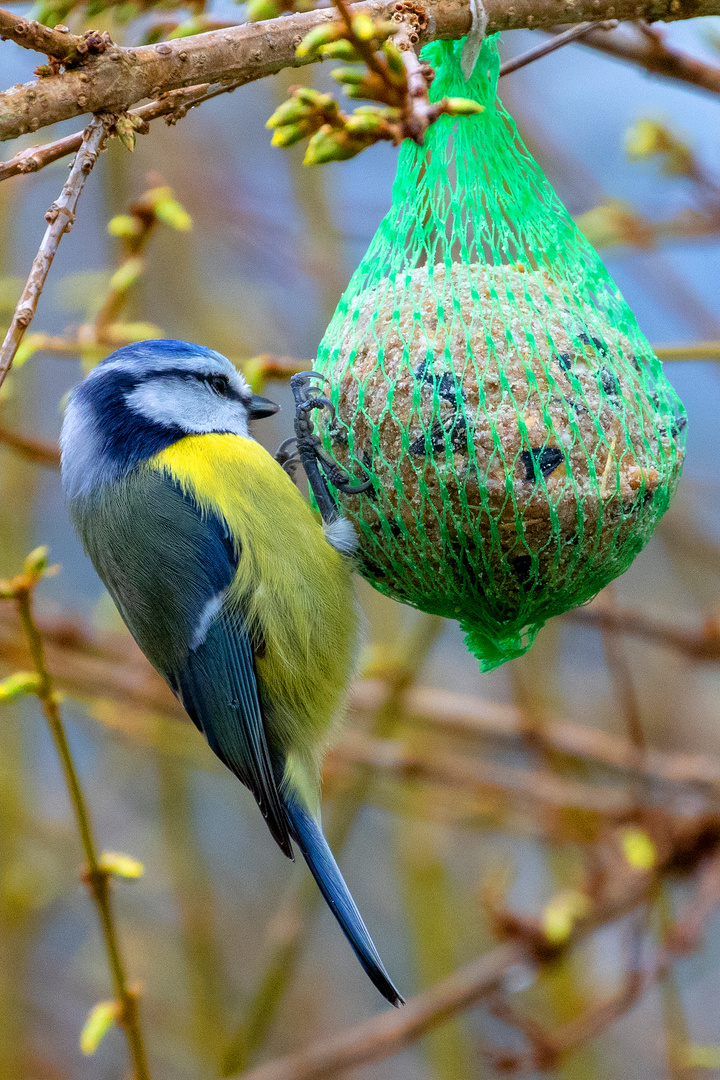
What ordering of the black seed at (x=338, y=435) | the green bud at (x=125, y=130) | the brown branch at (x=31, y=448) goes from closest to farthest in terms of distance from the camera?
1. the green bud at (x=125, y=130)
2. the black seed at (x=338, y=435)
3. the brown branch at (x=31, y=448)

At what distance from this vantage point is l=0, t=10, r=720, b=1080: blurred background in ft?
9.24

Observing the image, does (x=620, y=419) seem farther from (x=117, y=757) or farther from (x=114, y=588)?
(x=117, y=757)

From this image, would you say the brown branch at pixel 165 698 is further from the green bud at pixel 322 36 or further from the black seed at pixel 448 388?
the green bud at pixel 322 36

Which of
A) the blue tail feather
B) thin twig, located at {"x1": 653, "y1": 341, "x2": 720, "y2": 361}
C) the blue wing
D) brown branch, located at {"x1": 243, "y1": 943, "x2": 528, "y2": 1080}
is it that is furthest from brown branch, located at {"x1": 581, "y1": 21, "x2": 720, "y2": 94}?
brown branch, located at {"x1": 243, "y1": 943, "x2": 528, "y2": 1080}

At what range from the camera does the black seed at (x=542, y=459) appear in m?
1.69

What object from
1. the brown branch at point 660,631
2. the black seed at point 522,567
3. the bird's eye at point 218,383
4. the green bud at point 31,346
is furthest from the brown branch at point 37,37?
the brown branch at point 660,631

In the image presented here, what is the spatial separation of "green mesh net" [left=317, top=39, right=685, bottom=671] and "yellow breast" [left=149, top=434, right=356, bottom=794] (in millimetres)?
145

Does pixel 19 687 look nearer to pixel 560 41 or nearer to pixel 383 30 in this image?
pixel 383 30

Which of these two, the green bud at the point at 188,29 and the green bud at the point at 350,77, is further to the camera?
the green bud at the point at 188,29

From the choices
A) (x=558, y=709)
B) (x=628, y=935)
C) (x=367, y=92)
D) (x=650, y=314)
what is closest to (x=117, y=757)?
(x=558, y=709)

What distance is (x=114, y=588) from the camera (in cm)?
216

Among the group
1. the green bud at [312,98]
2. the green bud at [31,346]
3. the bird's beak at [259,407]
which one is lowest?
the bird's beak at [259,407]

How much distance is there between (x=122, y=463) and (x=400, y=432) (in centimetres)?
67

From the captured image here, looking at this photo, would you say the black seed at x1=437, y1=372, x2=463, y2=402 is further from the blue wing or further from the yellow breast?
the blue wing
